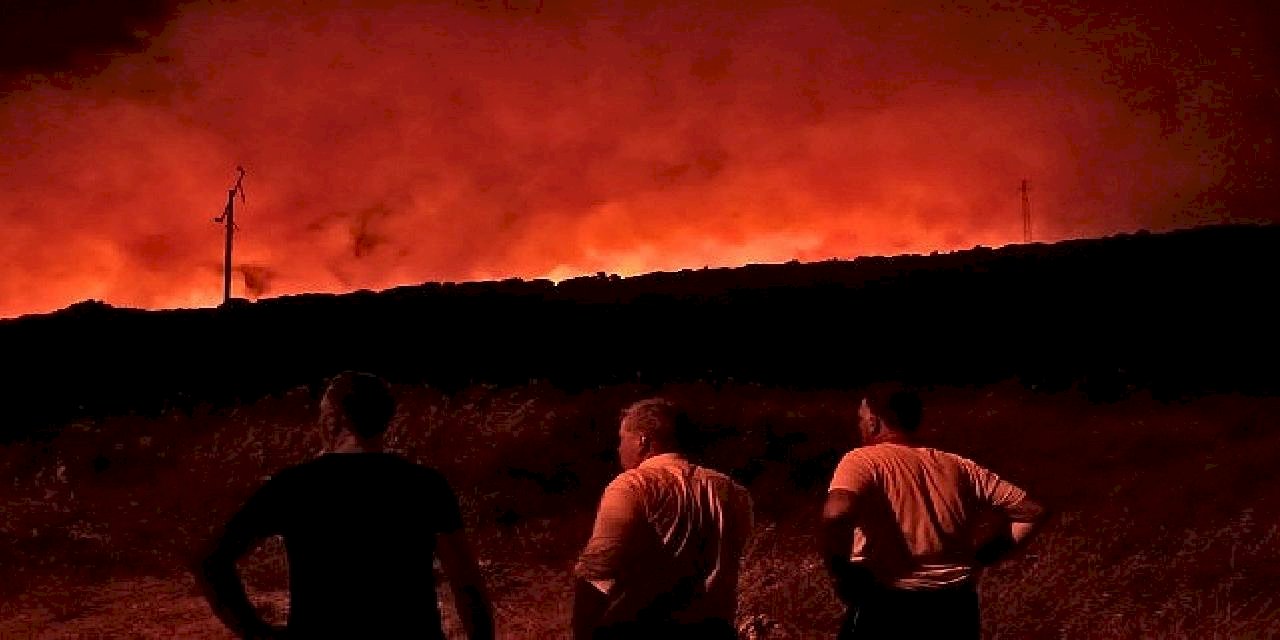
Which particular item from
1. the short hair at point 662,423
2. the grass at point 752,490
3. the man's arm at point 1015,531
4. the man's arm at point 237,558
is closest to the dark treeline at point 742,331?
the grass at point 752,490

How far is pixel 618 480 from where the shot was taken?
344cm

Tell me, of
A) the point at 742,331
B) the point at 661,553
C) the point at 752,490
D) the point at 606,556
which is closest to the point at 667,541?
the point at 661,553

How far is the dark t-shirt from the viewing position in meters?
3.06

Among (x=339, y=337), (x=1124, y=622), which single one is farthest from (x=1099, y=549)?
(x=339, y=337)

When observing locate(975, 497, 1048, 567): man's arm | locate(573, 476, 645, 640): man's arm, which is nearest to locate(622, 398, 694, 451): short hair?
locate(573, 476, 645, 640): man's arm

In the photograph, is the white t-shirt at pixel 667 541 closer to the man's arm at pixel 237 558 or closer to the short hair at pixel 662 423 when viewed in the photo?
the short hair at pixel 662 423

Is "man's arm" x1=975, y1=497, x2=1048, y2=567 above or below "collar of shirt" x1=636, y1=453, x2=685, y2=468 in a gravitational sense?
below

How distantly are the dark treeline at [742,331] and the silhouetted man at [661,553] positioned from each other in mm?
9582

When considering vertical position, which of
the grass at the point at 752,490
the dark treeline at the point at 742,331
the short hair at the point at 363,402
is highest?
the dark treeline at the point at 742,331

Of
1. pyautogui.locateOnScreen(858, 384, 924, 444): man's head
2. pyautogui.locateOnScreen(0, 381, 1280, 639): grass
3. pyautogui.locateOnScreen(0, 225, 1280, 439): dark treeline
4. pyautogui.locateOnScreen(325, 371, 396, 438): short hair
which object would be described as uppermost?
pyautogui.locateOnScreen(0, 225, 1280, 439): dark treeline

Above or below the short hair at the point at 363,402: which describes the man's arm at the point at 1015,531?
below

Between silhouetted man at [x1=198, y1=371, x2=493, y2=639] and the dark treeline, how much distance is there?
10.3 metres

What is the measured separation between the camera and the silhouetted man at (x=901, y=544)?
3.80 meters

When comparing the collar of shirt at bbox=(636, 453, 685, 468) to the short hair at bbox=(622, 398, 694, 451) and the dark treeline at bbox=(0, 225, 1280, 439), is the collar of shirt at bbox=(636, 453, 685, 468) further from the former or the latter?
the dark treeline at bbox=(0, 225, 1280, 439)
